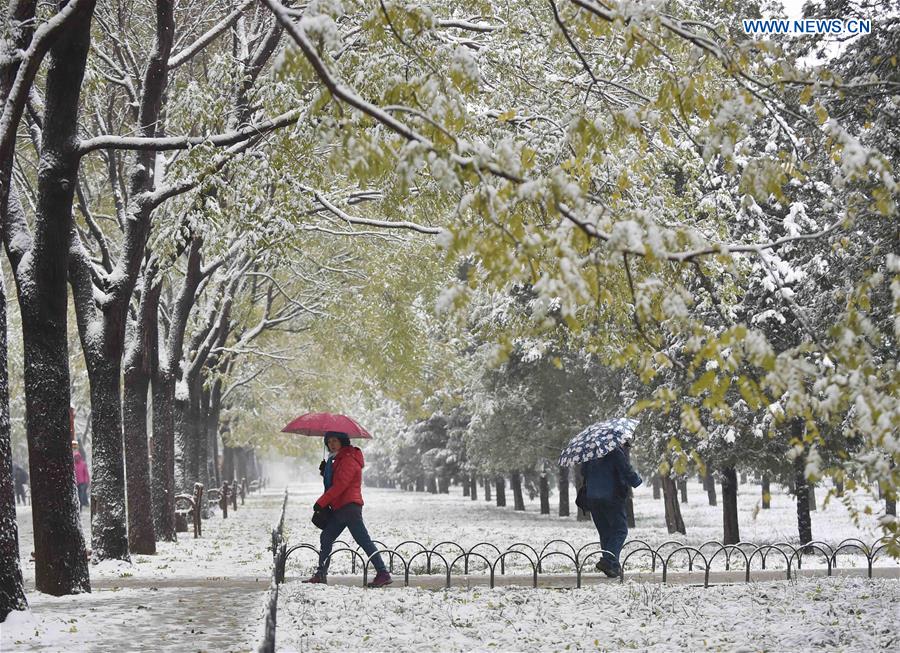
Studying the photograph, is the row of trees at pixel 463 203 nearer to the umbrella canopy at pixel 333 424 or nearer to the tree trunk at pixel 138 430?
the tree trunk at pixel 138 430

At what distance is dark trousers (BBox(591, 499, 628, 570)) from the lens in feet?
39.4

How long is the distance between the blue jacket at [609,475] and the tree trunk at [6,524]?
6799 mm

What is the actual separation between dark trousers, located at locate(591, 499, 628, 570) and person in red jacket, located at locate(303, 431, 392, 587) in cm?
283

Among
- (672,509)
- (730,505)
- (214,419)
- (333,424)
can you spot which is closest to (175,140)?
(333,424)

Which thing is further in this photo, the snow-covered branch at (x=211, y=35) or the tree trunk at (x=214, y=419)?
the tree trunk at (x=214, y=419)

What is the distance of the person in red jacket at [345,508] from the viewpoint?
11.4 meters

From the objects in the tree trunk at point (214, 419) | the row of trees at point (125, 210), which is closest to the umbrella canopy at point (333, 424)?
the row of trees at point (125, 210)

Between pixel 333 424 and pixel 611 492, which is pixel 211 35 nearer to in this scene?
pixel 333 424

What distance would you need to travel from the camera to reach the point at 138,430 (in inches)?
613

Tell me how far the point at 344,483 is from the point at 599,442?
3.24 m

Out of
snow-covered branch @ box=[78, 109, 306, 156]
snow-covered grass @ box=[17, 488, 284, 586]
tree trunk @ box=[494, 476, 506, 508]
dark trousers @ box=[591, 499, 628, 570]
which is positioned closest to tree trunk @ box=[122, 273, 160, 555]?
snow-covered grass @ box=[17, 488, 284, 586]

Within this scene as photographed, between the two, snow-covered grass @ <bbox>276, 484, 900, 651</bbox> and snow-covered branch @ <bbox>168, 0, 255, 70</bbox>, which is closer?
snow-covered grass @ <bbox>276, 484, 900, 651</bbox>

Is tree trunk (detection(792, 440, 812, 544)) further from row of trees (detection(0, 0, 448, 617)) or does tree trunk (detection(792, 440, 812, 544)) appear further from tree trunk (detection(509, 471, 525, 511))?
tree trunk (detection(509, 471, 525, 511))

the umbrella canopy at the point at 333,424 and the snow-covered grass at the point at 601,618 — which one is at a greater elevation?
the umbrella canopy at the point at 333,424
